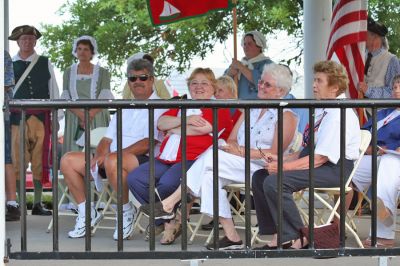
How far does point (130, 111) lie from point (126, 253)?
2.19 metres

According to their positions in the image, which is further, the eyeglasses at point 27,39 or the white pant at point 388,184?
the eyeglasses at point 27,39

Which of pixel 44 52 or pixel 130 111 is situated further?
pixel 44 52

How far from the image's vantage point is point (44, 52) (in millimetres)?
23156

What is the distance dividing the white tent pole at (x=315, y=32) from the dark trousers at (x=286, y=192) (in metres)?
5.14

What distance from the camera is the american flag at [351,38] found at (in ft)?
32.4

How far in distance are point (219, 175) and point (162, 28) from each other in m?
15.0

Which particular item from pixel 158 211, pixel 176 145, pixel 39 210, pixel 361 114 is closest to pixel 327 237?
pixel 158 211

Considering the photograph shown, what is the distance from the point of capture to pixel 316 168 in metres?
6.49

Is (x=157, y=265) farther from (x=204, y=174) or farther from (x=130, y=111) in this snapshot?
(x=130, y=111)

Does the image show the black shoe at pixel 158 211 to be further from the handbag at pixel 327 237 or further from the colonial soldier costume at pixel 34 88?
the colonial soldier costume at pixel 34 88

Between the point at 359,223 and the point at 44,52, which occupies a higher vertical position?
the point at 44,52

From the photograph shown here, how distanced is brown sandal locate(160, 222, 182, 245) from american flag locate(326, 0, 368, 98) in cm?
315

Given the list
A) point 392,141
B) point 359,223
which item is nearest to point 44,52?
point 359,223

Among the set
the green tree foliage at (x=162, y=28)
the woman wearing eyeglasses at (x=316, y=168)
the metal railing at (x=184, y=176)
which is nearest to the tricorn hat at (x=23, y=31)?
the woman wearing eyeglasses at (x=316, y=168)
